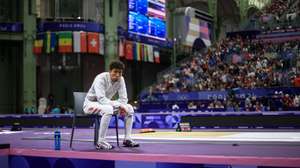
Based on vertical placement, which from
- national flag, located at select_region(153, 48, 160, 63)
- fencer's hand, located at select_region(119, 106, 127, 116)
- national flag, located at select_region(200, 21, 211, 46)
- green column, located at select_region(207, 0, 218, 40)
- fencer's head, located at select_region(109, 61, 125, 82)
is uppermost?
green column, located at select_region(207, 0, 218, 40)

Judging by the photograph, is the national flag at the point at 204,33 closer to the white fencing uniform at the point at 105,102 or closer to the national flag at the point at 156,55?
the national flag at the point at 156,55

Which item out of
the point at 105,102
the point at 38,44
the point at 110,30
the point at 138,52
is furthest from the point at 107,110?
the point at 138,52

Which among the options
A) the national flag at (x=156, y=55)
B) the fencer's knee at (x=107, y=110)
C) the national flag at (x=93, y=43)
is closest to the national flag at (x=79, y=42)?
the national flag at (x=93, y=43)

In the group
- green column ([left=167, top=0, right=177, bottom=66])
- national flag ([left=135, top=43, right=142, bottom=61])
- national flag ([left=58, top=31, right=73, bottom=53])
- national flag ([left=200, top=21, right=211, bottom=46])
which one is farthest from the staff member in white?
national flag ([left=200, top=21, right=211, bottom=46])

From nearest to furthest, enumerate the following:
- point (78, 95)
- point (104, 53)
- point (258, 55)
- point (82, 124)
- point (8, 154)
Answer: point (8, 154), point (78, 95), point (82, 124), point (258, 55), point (104, 53)

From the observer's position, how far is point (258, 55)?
1212 inches

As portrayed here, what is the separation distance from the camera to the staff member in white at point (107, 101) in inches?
335

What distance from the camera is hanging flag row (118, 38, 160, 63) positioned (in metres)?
34.5

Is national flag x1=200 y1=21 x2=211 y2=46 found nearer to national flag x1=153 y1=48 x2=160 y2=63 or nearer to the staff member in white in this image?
national flag x1=153 y1=48 x2=160 y2=63

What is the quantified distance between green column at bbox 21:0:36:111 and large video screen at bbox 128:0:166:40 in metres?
6.80

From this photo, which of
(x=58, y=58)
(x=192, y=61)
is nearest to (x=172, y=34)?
(x=192, y=61)

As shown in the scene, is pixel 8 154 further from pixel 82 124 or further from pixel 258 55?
pixel 258 55

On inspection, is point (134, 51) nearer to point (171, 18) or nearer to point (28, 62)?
point (28, 62)

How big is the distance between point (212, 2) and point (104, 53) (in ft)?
54.5
